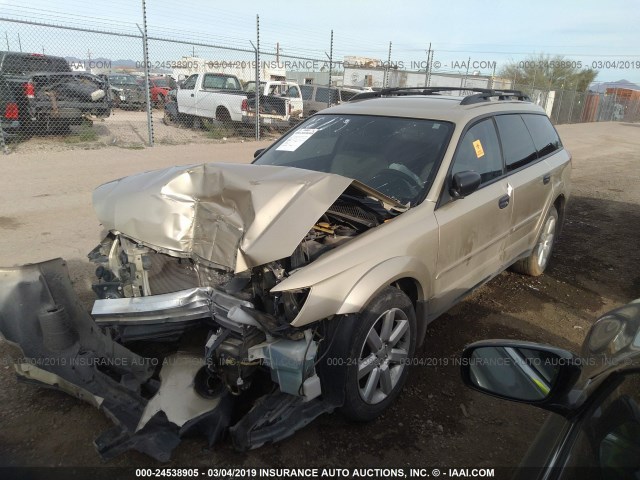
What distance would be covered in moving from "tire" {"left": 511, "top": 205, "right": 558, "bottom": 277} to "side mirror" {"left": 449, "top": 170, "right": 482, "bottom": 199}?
2.00 m

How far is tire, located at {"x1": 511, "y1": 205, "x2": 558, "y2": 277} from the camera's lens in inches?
190

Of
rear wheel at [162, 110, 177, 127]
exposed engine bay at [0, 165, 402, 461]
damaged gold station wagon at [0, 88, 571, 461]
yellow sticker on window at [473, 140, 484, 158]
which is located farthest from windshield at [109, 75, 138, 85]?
yellow sticker on window at [473, 140, 484, 158]

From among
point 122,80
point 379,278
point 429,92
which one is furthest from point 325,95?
point 379,278

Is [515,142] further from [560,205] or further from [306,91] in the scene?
[306,91]

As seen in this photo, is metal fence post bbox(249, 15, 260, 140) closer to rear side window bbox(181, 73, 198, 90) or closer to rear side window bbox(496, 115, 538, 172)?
rear side window bbox(181, 73, 198, 90)

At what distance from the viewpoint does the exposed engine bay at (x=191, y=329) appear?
7.68ft

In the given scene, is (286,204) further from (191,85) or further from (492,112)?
(191,85)

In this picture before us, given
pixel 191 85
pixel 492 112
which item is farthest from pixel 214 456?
pixel 191 85

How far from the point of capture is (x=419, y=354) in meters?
3.48

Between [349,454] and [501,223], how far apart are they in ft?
7.47

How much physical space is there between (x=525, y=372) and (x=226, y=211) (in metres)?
1.71

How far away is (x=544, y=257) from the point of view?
5.07 meters

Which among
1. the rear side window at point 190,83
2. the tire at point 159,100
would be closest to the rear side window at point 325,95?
the rear side window at point 190,83

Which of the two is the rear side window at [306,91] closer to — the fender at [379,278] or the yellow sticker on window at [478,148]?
the yellow sticker on window at [478,148]
